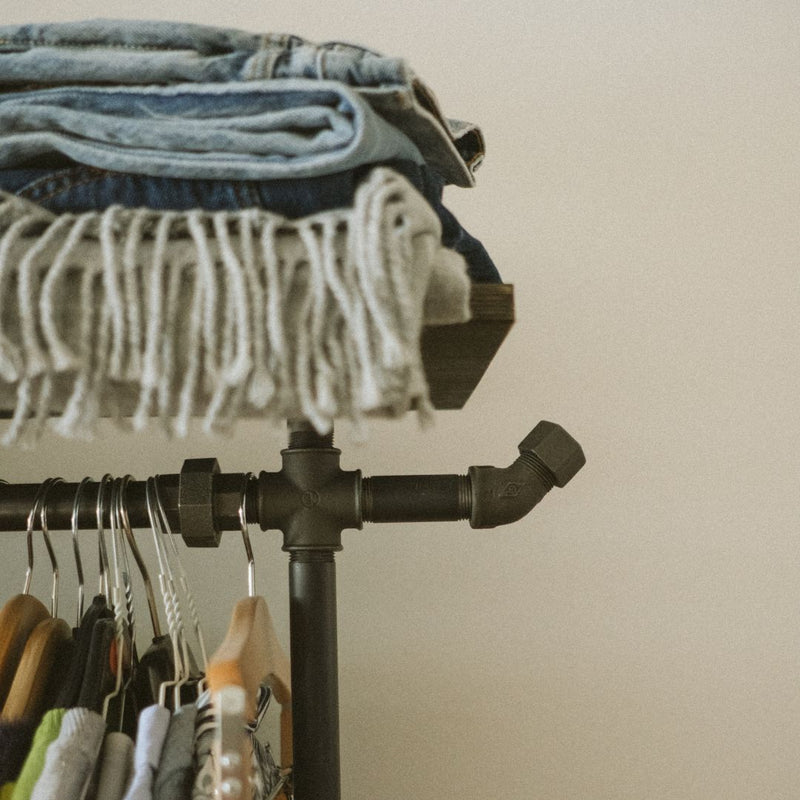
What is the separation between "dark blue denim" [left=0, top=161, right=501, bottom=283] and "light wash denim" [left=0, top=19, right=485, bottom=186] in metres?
0.05

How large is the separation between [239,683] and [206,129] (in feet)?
0.99

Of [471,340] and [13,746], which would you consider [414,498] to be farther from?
[13,746]

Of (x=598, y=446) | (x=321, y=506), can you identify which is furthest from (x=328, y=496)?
(x=598, y=446)

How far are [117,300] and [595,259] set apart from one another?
71 centimetres

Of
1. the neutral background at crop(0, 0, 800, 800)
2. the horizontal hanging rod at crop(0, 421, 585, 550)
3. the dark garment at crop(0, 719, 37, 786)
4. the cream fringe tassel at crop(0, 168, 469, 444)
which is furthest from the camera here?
the neutral background at crop(0, 0, 800, 800)

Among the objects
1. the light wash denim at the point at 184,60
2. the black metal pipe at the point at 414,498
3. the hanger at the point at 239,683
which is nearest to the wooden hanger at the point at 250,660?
the hanger at the point at 239,683

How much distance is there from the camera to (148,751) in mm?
448

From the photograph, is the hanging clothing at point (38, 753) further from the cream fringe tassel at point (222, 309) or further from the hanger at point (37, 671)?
the cream fringe tassel at point (222, 309)

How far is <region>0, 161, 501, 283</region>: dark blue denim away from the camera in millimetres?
399

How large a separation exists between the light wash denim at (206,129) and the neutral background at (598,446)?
567 mm

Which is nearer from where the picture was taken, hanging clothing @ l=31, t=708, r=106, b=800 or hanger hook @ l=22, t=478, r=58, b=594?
hanging clothing @ l=31, t=708, r=106, b=800

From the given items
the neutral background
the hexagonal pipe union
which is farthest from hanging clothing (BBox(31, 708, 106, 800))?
the neutral background

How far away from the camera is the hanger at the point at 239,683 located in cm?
42

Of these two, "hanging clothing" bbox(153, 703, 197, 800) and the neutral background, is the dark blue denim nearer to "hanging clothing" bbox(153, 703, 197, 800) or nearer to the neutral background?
"hanging clothing" bbox(153, 703, 197, 800)
